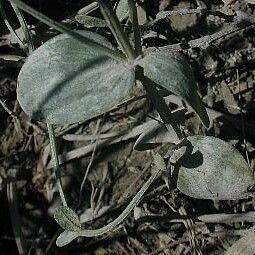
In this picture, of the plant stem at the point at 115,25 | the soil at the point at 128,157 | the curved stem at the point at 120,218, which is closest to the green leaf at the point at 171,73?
the plant stem at the point at 115,25

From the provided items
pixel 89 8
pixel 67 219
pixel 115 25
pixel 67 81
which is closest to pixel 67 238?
pixel 67 219

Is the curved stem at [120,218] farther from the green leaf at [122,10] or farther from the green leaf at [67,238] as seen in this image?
the green leaf at [122,10]

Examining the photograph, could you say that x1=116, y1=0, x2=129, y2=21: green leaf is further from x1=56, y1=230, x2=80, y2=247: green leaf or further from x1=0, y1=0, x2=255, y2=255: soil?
x1=56, y1=230, x2=80, y2=247: green leaf

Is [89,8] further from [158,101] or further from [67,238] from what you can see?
[67,238]

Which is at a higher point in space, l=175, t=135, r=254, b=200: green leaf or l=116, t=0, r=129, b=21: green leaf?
l=116, t=0, r=129, b=21: green leaf

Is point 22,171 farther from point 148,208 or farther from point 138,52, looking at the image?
point 138,52

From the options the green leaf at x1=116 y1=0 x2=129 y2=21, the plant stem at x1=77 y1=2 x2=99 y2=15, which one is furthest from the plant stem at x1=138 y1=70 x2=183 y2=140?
the plant stem at x1=77 y1=2 x2=99 y2=15
